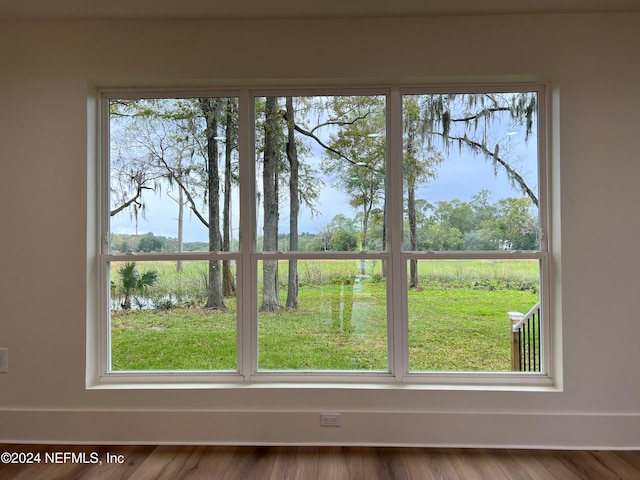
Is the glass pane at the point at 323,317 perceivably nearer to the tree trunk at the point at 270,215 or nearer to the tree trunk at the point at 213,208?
the tree trunk at the point at 270,215

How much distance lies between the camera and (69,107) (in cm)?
229

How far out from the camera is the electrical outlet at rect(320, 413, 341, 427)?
7.23 ft

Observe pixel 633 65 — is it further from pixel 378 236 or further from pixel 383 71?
pixel 378 236

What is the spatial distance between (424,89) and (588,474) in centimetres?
247

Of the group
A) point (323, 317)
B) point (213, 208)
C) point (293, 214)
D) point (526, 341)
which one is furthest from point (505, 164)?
point (213, 208)

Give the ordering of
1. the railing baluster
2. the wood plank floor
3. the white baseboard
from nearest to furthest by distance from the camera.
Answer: the wood plank floor, the white baseboard, the railing baluster

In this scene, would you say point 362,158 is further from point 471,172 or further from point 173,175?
point 173,175

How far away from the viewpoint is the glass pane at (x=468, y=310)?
2.35m

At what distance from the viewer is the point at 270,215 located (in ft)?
7.93

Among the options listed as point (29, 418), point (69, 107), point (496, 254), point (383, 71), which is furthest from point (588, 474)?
point (69, 107)

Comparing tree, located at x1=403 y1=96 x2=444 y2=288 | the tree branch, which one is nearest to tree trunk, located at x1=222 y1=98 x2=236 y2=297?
tree, located at x1=403 y1=96 x2=444 y2=288

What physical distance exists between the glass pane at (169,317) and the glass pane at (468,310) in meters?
1.28

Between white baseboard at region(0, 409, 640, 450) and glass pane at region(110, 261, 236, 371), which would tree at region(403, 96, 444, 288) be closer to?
white baseboard at region(0, 409, 640, 450)

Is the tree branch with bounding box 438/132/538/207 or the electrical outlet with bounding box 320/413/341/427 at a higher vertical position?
the tree branch with bounding box 438/132/538/207
